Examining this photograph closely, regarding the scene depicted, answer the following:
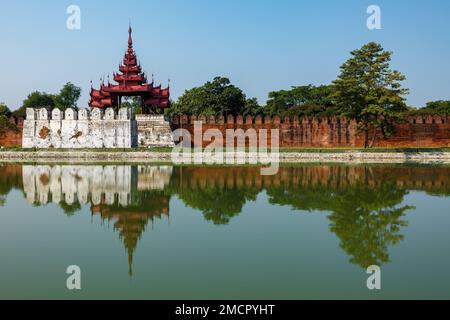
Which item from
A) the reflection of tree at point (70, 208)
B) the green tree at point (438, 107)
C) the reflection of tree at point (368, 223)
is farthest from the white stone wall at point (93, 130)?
the green tree at point (438, 107)

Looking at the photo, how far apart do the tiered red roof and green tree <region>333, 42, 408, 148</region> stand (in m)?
11.6

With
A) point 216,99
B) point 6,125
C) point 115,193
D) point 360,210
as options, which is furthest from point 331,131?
point 360,210

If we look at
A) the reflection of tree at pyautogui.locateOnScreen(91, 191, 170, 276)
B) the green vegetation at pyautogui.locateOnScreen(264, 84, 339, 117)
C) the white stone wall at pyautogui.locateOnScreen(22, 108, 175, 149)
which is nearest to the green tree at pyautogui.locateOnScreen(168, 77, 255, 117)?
the green vegetation at pyautogui.locateOnScreen(264, 84, 339, 117)

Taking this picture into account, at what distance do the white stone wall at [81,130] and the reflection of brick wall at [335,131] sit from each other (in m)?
4.03

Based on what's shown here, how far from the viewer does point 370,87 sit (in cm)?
A: 2725

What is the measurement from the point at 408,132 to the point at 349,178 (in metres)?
17.9

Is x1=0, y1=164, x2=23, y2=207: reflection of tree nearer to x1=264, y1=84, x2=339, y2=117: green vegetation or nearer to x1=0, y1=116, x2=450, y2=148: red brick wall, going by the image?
x1=0, y1=116, x2=450, y2=148: red brick wall

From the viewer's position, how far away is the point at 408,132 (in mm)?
32688

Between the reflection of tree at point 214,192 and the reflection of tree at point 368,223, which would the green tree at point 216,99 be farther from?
the reflection of tree at point 368,223

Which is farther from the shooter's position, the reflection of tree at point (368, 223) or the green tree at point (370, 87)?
the green tree at point (370, 87)

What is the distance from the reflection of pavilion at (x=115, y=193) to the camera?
9482 mm

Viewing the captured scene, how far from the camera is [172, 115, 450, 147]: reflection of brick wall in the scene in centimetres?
3247
